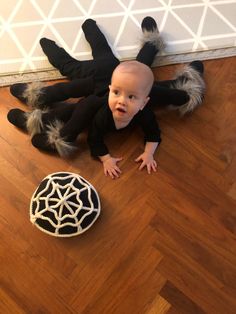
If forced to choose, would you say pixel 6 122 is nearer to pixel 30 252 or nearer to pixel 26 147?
pixel 26 147

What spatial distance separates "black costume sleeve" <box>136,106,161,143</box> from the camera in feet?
3.56

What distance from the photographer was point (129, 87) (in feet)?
3.01

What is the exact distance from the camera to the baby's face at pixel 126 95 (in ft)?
2.99

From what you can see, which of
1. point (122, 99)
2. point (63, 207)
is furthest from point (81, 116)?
point (63, 207)

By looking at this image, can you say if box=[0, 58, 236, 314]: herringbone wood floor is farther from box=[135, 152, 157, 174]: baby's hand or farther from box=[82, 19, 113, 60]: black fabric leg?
box=[82, 19, 113, 60]: black fabric leg

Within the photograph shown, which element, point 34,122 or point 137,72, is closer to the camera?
point 137,72

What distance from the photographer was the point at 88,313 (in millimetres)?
953

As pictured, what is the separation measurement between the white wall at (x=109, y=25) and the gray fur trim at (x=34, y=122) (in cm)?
20

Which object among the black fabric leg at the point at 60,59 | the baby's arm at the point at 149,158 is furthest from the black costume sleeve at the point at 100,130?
the black fabric leg at the point at 60,59

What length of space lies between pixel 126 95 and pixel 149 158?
0.84 feet

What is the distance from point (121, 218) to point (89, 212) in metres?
0.11

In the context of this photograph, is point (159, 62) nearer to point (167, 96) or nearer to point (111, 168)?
point (167, 96)

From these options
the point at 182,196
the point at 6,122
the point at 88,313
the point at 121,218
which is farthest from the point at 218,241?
the point at 6,122

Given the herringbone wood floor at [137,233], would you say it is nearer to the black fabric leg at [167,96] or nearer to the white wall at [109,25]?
the black fabric leg at [167,96]
